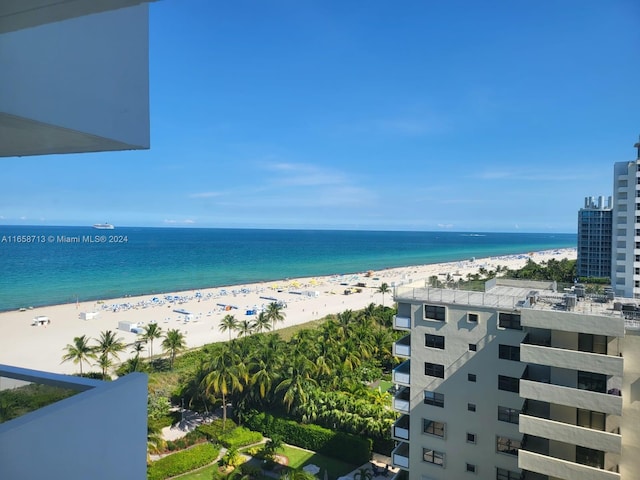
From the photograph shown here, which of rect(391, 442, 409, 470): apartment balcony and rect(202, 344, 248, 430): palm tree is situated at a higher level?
rect(202, 344, 248, 430): palm tree

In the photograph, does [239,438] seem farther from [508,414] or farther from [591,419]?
[591,419]

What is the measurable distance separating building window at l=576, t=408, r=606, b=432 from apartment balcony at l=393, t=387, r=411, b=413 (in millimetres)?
5642

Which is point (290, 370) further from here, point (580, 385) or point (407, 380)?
point (580, 385)

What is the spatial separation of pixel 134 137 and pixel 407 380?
15.2 m

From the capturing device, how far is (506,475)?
1374cm

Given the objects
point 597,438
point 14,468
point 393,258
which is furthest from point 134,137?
point 393,258

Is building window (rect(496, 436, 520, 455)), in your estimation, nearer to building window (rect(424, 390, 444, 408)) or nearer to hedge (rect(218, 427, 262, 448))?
building window (rect(424, 390, 444, 408))

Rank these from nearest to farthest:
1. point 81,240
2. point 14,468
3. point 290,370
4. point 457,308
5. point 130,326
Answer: point 14,468 → point 457,308 → point 290,370 → point 130,326 → point 81,240

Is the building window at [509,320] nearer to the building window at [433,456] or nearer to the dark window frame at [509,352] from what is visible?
the dark window frame at [509,352]

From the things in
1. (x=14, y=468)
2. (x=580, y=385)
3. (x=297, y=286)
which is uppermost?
(x=14, y=468)

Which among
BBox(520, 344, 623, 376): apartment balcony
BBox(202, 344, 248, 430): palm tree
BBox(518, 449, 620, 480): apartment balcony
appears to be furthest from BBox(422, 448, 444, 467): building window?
BBox(202, 344, 248, 430): palm tree

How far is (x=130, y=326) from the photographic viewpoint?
38531 mm

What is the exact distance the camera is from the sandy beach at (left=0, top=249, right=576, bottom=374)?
108 feet

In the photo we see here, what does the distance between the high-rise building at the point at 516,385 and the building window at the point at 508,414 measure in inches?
1.3
